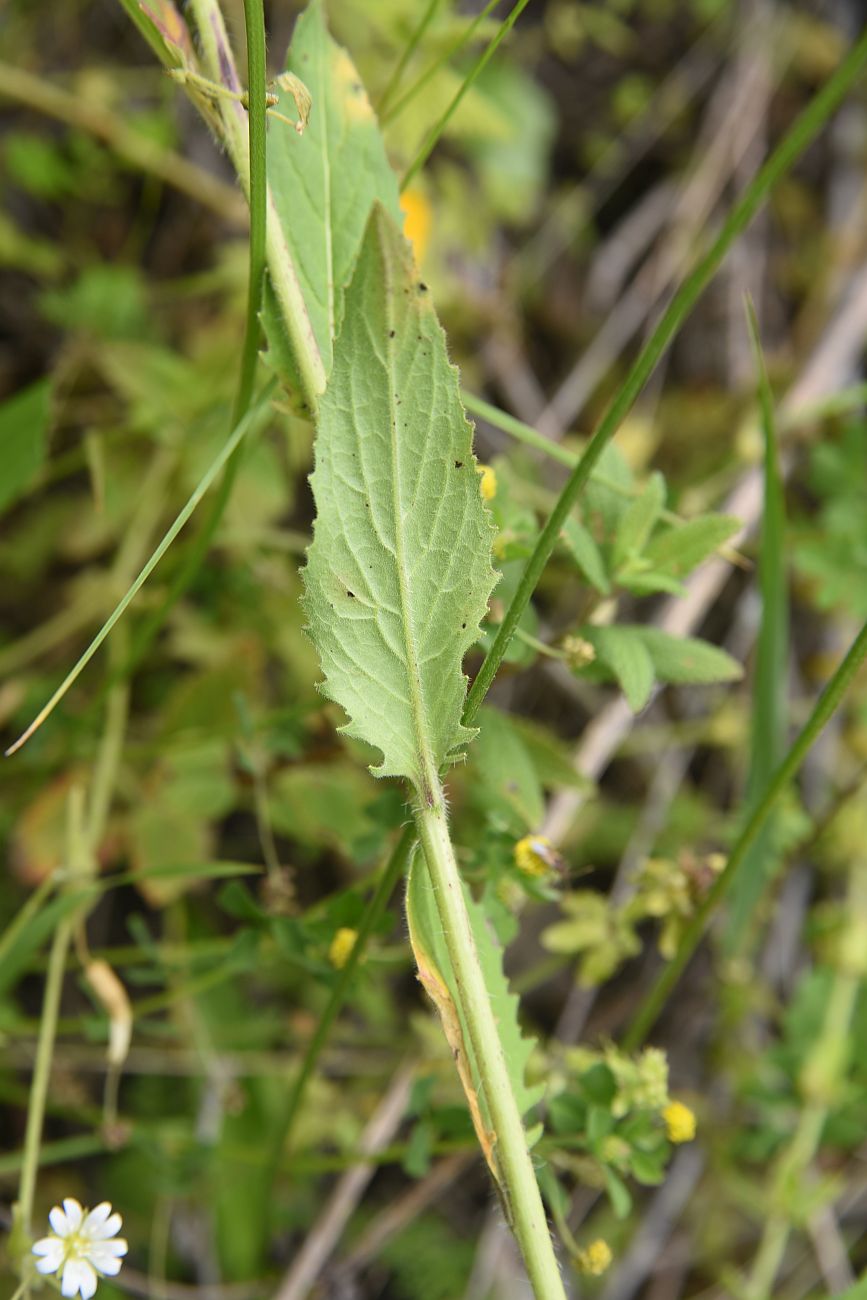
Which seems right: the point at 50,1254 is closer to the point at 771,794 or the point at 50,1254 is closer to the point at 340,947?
the point at 340,947

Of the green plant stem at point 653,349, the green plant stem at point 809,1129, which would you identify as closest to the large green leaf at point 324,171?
the green plant stem at point 653,349

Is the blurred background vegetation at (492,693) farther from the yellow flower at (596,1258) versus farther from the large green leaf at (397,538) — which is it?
the large green leaf at (397,538)

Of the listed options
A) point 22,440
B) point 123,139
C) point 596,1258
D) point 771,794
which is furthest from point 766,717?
point 123,139

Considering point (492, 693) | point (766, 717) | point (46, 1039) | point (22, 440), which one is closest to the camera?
point (46, 1039)

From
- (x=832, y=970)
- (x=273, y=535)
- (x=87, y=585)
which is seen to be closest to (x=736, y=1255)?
(x=832, y=970)

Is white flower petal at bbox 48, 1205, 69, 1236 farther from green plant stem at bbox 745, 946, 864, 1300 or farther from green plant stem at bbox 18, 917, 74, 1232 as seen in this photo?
green plant stem at bbox 745, 946, 864, 1300
